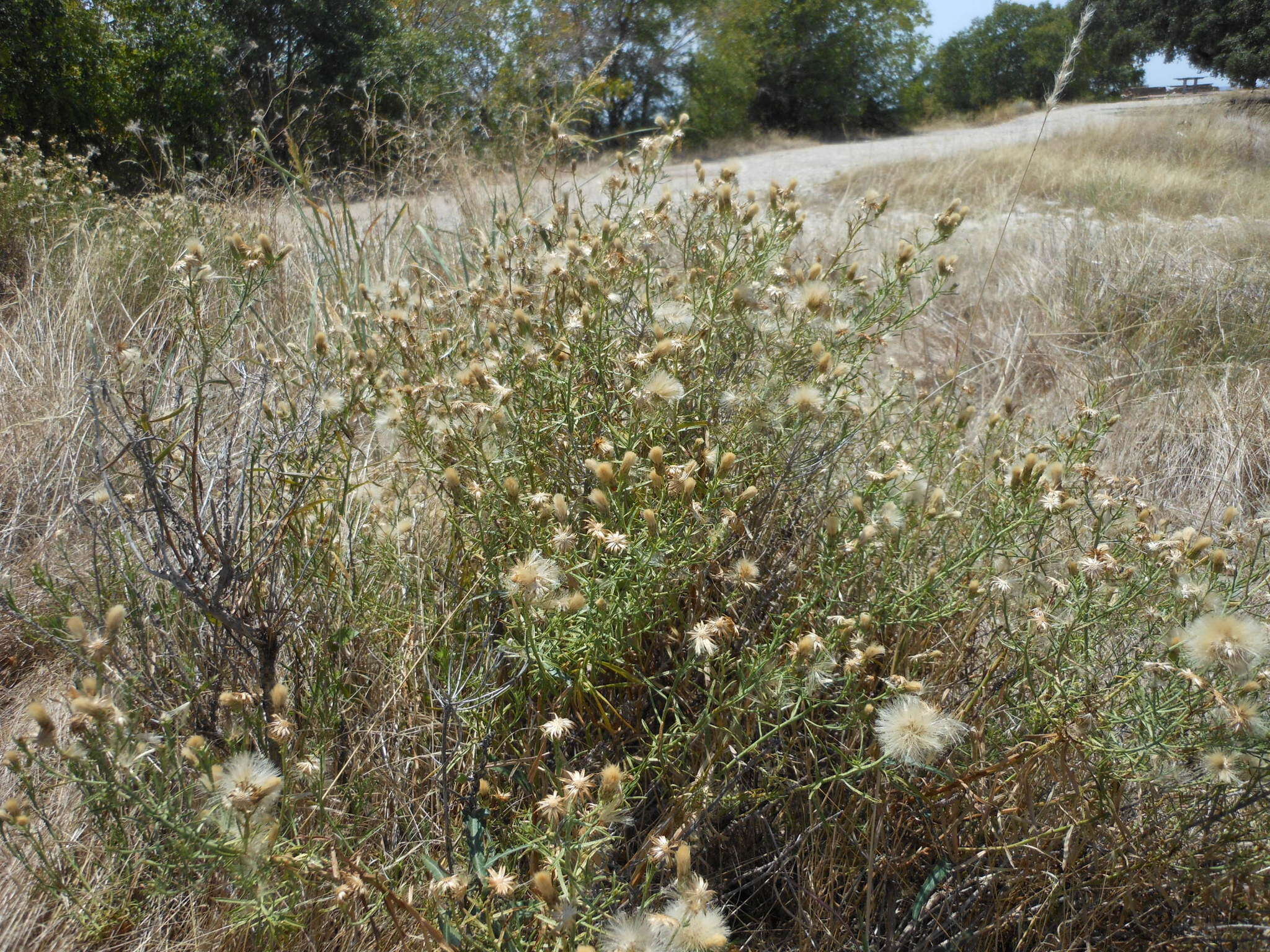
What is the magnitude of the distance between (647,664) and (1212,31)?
81.7 ft

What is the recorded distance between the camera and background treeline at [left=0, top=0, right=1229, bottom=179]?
7273 mm

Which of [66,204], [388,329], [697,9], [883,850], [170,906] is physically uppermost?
[697,9]

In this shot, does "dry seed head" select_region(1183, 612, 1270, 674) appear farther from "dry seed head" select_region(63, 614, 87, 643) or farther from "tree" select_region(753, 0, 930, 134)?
"tree" select_region(753, 0, 930, 134)

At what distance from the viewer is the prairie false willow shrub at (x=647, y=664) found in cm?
129

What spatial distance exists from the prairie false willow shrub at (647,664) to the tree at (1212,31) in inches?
860

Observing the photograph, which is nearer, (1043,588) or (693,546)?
(693,546)

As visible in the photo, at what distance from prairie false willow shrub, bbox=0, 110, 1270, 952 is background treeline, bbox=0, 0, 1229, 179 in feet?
5.70

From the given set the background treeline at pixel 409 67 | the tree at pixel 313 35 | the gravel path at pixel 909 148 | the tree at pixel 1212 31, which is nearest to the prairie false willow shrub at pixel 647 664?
the background treeline at pixel 409 67

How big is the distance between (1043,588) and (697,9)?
21.3m

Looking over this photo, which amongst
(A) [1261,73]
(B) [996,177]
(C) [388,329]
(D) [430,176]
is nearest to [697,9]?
(A) [1261,73]

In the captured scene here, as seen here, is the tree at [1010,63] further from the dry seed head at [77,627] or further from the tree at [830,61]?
the dry seed head at [77,627]

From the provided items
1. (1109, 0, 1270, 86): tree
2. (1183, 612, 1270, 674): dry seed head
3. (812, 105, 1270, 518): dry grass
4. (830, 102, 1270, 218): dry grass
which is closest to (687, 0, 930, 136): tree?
(1109, 0, 1270, 86): tree

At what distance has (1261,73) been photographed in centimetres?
1725

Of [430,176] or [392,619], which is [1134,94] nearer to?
[430,176]
